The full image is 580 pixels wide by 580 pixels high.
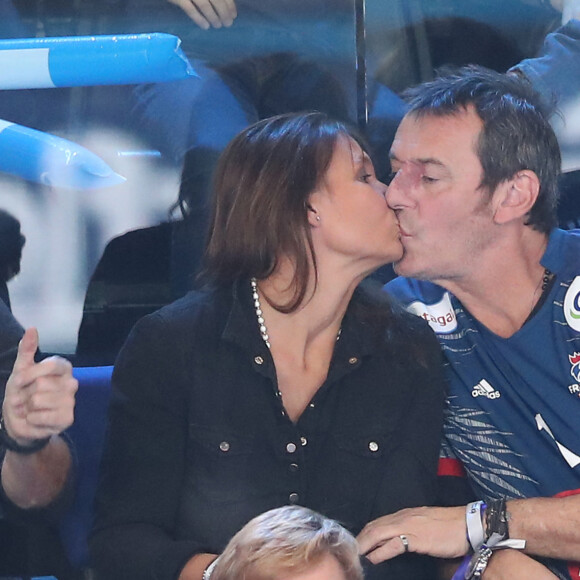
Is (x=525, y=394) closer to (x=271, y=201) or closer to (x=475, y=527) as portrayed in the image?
(x=475, y=527)

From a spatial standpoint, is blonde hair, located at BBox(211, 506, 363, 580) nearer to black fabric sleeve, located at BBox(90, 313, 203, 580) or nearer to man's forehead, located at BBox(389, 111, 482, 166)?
black fabric sleeve, located at BBox(90, 313, 203, 580)

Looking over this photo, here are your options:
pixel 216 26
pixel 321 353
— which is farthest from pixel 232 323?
pixel 216 26

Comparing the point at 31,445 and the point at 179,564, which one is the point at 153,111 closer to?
the point at 31,445

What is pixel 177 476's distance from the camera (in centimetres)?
154

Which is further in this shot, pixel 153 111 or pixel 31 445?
pixel 153 111

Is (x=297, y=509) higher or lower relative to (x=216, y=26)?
lower

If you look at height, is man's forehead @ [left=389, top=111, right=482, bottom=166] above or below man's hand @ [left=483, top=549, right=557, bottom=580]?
above

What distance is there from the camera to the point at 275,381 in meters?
1.55

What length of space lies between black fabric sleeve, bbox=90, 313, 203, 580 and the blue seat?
83 millimetres

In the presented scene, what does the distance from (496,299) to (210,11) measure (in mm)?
771

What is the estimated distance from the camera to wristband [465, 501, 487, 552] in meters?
1.54

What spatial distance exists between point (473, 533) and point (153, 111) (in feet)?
3.19

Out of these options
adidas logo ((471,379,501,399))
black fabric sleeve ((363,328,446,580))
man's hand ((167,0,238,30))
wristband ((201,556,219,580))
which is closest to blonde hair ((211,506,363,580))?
wristband ((201,556,219,580))

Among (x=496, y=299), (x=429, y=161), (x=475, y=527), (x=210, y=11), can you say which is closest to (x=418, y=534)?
(x=475, y=527)
